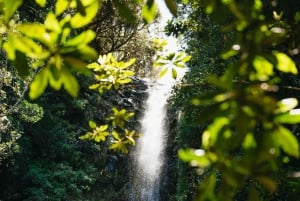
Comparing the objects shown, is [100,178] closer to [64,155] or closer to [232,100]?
[64,155]

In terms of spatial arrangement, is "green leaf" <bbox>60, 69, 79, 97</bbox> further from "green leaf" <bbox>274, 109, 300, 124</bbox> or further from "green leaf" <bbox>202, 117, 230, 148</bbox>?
"green leaf" <bbox>274, 109, 300, 124</bbox>

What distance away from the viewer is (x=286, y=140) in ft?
3.17

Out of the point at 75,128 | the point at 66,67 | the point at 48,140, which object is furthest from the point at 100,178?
the point at 66,67

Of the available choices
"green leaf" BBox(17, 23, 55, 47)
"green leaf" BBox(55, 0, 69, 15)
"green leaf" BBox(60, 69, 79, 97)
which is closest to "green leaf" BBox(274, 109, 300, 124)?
"green leaf" BBox(60, 69, 79, 97)

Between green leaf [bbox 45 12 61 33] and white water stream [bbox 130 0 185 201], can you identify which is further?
white water stream [bbox 130 0 185 201]

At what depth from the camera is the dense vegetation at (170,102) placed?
3.31 feet

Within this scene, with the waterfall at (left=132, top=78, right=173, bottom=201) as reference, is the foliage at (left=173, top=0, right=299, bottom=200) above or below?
below

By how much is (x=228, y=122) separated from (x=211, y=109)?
0.05 metres

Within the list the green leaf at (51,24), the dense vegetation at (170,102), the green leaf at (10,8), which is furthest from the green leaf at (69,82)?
the green leaf at (10,8)

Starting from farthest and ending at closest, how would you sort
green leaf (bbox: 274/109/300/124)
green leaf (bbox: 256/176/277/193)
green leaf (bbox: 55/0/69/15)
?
green leaf (bbox: 55/0/69/15)
green leaf (bbox: 274/109/300/124)
green leaf (bbox: 256/176/277/193)

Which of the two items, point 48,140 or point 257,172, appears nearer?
point 257,172

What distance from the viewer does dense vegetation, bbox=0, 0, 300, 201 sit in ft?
3.31

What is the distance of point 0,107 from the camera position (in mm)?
10820

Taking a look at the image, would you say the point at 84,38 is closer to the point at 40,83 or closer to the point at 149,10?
the point at 40,83
